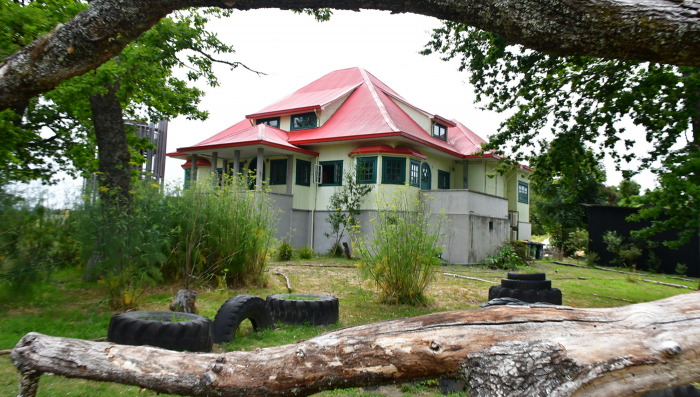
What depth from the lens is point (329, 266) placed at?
14.9 m

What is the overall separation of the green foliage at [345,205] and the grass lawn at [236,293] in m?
6.78

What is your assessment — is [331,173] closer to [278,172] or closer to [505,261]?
[278,172]

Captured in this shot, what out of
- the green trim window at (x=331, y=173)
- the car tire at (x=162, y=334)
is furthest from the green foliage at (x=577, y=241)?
the car tire at (x=162, y=334)

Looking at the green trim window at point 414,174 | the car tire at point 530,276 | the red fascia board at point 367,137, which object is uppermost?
the red fascia board at point 367,137

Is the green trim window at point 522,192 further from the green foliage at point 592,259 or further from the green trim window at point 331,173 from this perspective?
the green trim window at point 331,173

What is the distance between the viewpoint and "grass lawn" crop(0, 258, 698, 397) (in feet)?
13.6

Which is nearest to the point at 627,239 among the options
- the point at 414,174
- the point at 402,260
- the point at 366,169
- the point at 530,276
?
the point at 414,174

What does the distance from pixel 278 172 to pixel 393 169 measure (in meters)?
6.03

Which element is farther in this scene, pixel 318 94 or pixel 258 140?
pixel 318 94

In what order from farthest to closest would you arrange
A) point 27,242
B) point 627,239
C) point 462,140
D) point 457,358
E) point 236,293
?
1. point 462,140
2. point 627,239
3. point 236,293
4. point 27,242
5. point 457,358

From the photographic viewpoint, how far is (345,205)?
20016mm

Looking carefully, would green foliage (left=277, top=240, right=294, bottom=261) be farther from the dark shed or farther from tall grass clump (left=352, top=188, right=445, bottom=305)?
the dark shed

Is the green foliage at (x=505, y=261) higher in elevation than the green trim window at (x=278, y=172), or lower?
lower

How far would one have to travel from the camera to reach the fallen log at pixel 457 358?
269cm
